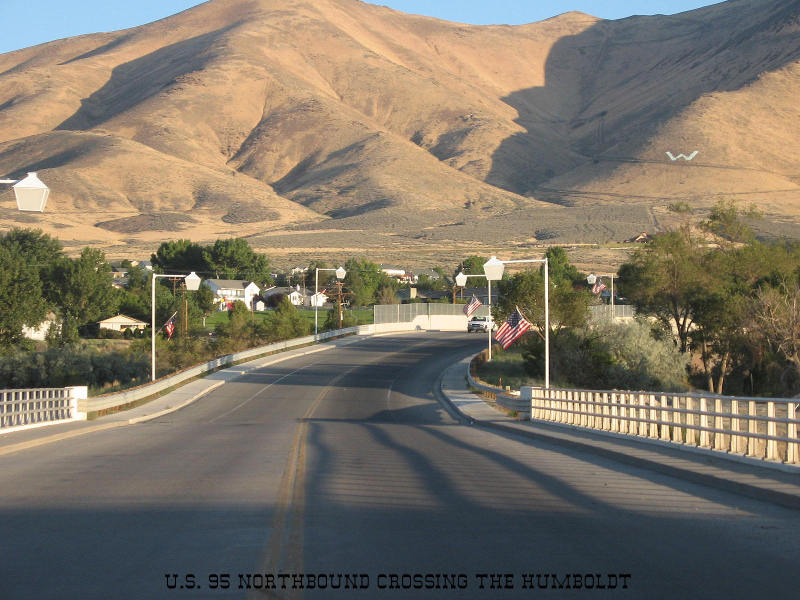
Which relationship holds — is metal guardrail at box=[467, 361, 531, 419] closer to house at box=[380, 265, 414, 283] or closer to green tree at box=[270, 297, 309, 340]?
green tree at box=[270, 297, 309, 340]

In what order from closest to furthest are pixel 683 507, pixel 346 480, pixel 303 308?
pixel 683 507 < pixel 346 480 < pixel 303 308

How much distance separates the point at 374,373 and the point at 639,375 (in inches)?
599

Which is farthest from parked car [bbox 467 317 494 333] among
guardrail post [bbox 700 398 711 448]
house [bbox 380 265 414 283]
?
guardrail post [bbox 700 398 711 448]

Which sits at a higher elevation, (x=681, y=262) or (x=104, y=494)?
(x=681, y=262)

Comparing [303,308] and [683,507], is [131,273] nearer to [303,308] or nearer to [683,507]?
[303,308]

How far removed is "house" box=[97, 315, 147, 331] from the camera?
335ft

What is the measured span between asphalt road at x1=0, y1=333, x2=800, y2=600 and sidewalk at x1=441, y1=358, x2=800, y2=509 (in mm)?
260

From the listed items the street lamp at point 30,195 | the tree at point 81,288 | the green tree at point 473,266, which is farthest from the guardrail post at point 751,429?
the green tree at point 473,266

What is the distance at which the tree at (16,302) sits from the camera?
234 feet

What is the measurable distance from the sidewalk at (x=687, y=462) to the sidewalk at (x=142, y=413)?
11.3 metres

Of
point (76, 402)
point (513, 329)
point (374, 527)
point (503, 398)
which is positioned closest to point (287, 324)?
point (513, 329)

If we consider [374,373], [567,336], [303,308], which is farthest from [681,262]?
[303,308]

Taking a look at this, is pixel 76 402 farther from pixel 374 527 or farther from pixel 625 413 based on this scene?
pixel 374 527

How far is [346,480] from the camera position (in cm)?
1362
